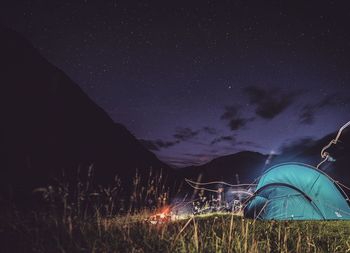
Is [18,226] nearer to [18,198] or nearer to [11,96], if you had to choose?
[18,198]

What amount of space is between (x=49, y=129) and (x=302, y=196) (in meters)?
62.9

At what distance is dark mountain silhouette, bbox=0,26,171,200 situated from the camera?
170ft

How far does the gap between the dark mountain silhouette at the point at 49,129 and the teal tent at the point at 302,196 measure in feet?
108

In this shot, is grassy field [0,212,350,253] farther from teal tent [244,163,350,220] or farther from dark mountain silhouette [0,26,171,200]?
dark mountain silhouette [0,26,171,200]

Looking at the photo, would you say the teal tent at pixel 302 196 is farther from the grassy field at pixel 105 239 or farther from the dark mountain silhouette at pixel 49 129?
the dark mountain silhouette at pixel 49 129

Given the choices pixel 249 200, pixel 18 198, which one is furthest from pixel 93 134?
pixel 249 200

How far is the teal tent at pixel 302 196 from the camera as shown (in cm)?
1026

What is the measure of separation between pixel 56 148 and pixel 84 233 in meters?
61.8

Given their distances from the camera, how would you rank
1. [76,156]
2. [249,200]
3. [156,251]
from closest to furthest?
[156,251] < [249,200] < [76,156]

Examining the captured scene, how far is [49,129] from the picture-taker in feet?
220

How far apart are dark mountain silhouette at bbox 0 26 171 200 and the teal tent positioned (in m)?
32.8

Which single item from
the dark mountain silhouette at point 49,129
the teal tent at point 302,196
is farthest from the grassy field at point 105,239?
the dark mountain silhouette at point 49,129

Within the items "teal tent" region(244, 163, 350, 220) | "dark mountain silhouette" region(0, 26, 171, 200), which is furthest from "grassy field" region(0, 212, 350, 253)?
"dark mountain silhouette" region(0, 26, 171, 200)

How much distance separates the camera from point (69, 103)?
286 ft
